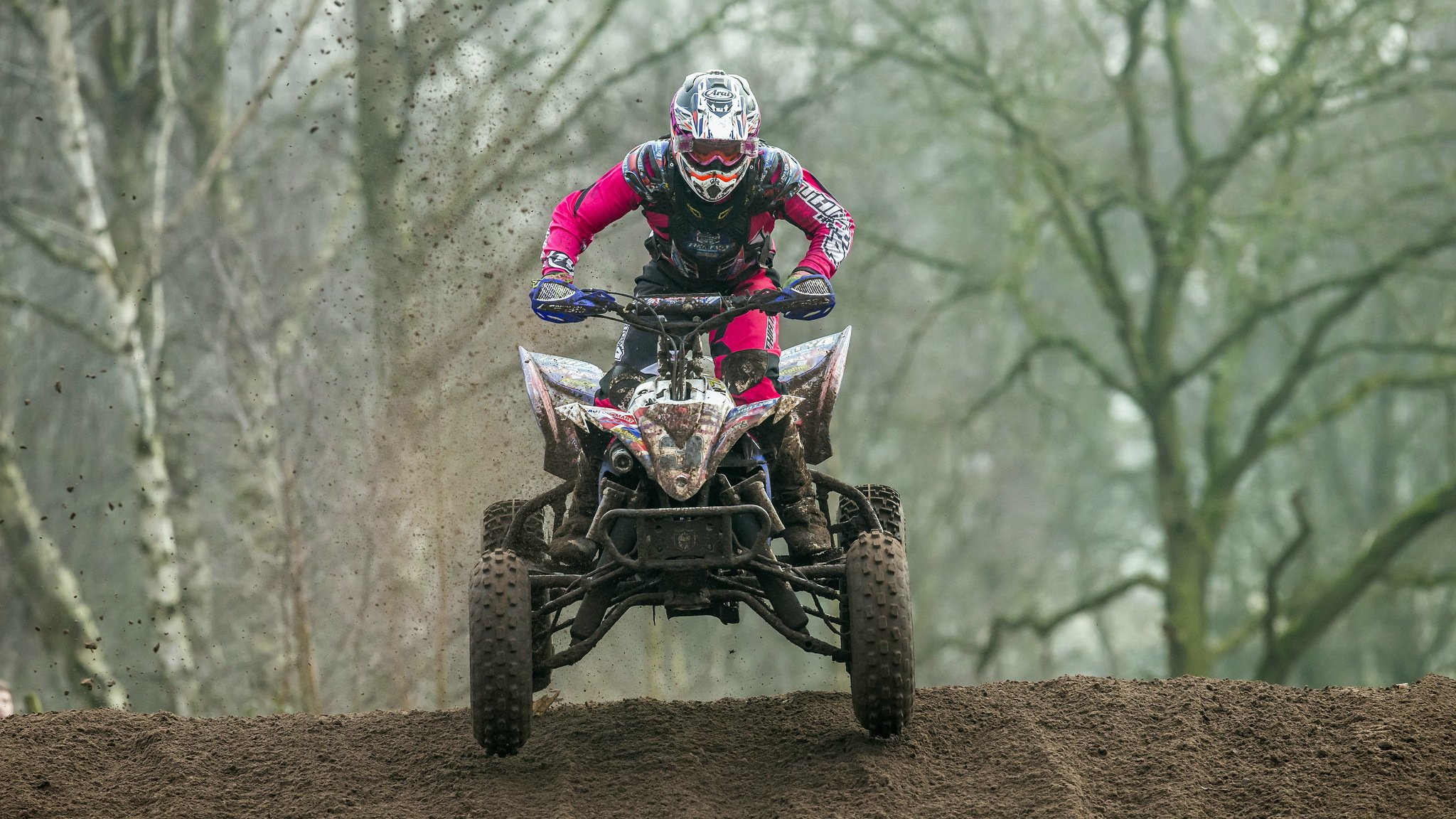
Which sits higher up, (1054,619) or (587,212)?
(587,212)

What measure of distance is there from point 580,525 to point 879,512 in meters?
1.72

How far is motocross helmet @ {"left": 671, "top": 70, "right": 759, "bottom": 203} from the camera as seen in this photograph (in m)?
6.81

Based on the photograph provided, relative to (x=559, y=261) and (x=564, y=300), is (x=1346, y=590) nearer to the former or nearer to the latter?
(x=559, y=261)

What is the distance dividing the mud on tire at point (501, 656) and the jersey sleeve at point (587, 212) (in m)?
1.75

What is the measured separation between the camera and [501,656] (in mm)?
6102

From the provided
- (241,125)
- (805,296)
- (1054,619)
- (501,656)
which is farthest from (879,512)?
(1054,619)

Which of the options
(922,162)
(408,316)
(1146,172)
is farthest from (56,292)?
(922,162)

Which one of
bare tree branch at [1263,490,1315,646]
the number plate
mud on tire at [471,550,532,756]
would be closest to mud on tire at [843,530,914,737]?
the number plate

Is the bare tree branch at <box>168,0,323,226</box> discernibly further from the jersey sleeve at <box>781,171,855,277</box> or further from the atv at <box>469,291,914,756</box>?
the atv at <box>469,291,914,756</box>

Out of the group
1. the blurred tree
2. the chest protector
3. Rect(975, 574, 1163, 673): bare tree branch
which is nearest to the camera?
the chest protector

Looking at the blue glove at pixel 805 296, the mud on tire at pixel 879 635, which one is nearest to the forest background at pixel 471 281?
the blue glove at pixel 805 296

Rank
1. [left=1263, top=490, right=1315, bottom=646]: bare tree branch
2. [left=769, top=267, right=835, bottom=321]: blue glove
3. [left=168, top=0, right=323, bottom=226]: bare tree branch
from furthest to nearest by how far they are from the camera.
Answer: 1. [left=1263, top=490, right=1315, bottom=646]: bare tree branch
2. [left=168, top=0, right=323, bottom=226]: bare tree branch
3. [left=769, top=267, right=835, bottom=321]: blue glove

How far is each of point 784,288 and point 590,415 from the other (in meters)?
1.03

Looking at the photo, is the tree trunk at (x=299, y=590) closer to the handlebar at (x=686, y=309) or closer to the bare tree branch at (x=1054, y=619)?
the handlebar at (x=686, y=309)
